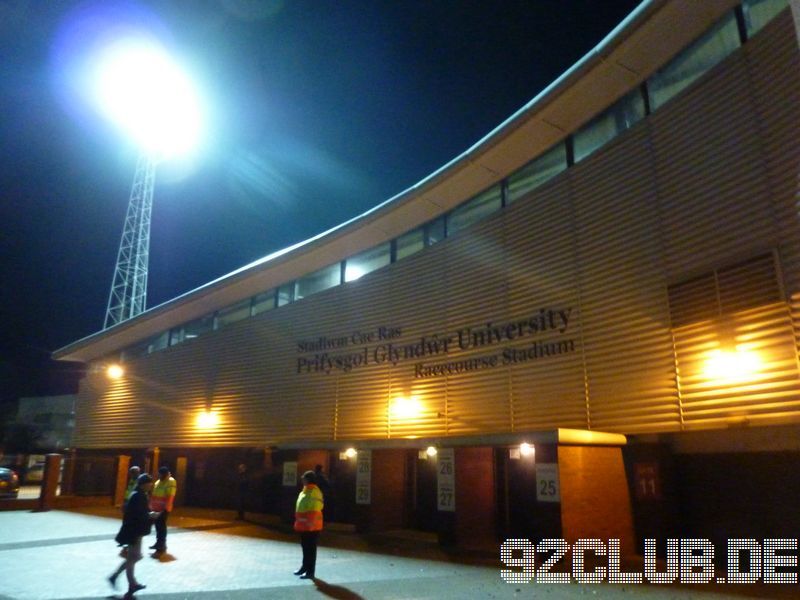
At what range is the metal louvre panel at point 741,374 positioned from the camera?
8516mm

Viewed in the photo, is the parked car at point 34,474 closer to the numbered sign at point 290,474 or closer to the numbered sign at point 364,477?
the numbered sign at point 290,474

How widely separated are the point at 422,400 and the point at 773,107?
30.7 feet

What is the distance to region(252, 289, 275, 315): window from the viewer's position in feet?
66.4

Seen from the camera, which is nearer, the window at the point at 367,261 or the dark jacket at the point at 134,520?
the dark jacket at the point at 134,520

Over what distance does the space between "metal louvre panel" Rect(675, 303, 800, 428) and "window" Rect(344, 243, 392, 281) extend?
9.02m

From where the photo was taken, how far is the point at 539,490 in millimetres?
9555

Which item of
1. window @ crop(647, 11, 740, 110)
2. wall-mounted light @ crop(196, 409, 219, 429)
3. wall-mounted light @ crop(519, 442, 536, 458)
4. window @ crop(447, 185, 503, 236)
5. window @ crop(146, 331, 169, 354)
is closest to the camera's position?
wall-mounted light @ crop(519, 442, 536, 458)

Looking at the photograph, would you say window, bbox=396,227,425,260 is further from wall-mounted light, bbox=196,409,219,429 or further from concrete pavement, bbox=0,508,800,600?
wall-mounted light, bbox=196,409,219,429

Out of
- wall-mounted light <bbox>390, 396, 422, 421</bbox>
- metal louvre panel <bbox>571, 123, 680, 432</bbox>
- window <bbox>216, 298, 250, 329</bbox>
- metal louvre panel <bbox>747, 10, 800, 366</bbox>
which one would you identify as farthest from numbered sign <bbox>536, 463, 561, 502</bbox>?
window <bbox>216, 298, 250, 329</bbox>

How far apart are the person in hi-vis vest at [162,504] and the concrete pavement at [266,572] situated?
A: 320 millimetres

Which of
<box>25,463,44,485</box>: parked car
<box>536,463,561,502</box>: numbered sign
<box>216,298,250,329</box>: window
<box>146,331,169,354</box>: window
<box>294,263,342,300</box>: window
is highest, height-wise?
<box>294,263,342,300</box>: window

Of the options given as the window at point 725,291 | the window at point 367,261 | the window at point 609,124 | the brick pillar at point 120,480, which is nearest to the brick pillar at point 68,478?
the brick pillar at point 120,480

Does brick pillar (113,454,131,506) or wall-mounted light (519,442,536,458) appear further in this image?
brick pillar (113,454,131,506)

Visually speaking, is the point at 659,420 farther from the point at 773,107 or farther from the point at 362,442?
the point at 362,442
